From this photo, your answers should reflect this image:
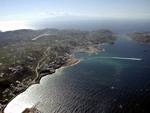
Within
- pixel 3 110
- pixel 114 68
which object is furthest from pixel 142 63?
pixel 3 110

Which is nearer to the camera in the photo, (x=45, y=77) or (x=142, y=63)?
(x=45, y=77)

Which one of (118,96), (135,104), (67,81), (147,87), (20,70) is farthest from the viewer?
(20,70)

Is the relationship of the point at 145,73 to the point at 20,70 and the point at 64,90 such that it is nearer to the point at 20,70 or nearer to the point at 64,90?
the point at 64,90

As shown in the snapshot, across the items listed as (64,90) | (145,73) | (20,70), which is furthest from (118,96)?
(20,70)

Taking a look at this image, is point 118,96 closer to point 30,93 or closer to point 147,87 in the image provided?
point 147,87

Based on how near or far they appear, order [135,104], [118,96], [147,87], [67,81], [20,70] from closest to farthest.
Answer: [135,104] → [118,96] → [147,87] → [67,81] → [20,70]

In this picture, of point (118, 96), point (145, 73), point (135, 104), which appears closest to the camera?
point (135, 104)
